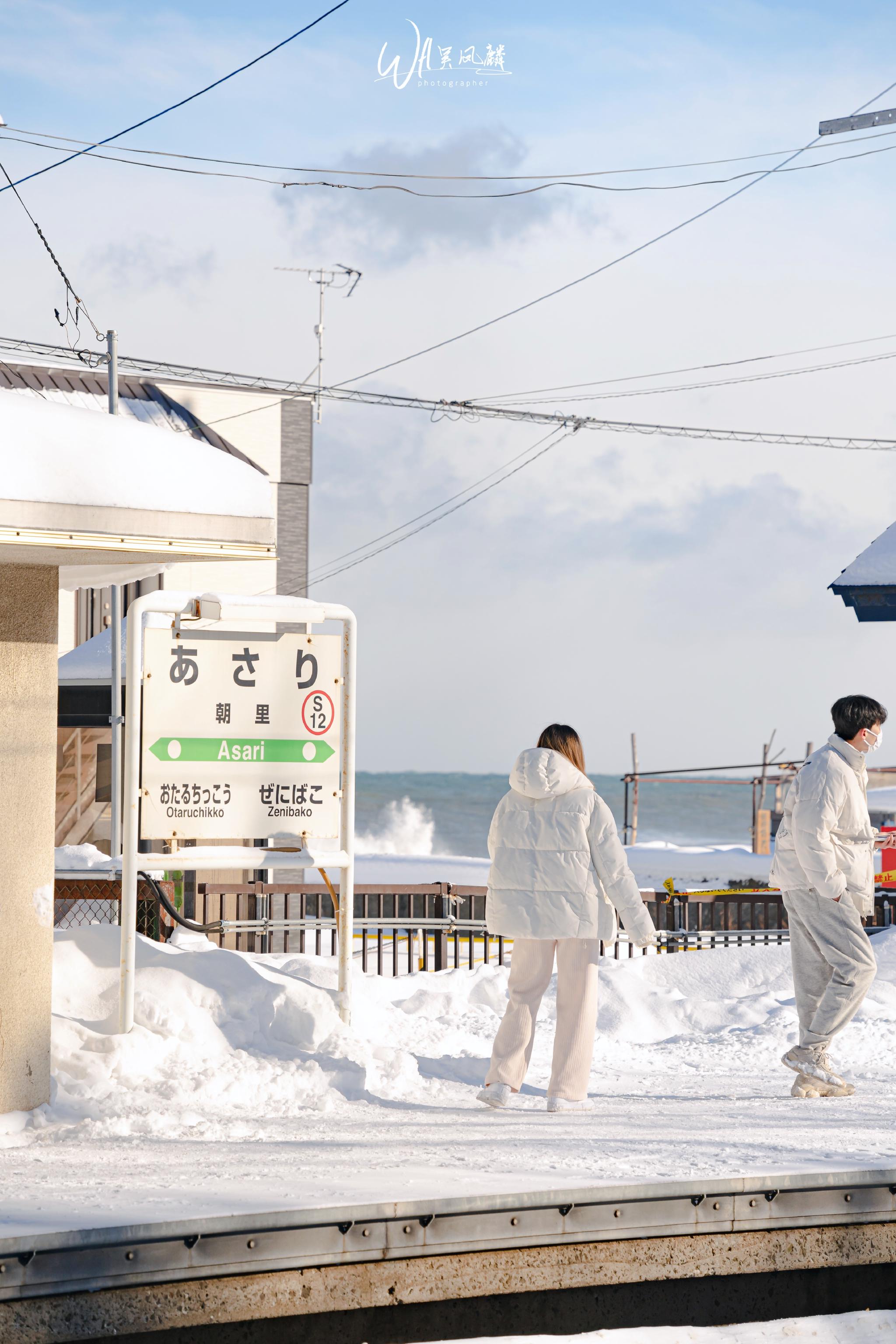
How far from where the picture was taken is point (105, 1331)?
3.61 m

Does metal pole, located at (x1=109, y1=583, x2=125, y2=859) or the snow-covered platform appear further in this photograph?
metal pole, located at (x1=109, y1=583, x2=125, y2=859)

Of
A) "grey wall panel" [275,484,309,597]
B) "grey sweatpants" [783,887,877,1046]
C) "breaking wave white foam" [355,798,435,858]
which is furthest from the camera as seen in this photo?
"breaking wave white foam" [355,798,435,858]

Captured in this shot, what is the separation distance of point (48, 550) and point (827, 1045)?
4.33 m

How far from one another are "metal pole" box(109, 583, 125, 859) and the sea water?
4026 cm

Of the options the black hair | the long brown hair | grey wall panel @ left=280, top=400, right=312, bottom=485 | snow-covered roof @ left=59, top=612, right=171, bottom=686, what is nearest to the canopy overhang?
the black hair

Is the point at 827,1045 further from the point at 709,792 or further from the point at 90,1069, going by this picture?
the point at 709,792

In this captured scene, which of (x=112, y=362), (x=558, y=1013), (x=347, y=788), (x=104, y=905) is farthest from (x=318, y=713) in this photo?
(x=112, y=362)

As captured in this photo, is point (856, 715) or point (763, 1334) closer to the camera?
point (763, 1334)

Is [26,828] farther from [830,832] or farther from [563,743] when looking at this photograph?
[830,832]

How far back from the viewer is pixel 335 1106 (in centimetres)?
609

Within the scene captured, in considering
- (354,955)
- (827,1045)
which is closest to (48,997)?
(827,1045)

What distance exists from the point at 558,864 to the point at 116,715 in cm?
1289

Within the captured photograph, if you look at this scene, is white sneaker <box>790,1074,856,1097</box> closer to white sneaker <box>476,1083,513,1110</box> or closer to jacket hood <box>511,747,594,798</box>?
white sneaker <box>476,1083,513,1110</box>

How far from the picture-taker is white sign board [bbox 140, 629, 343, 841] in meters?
6.67
